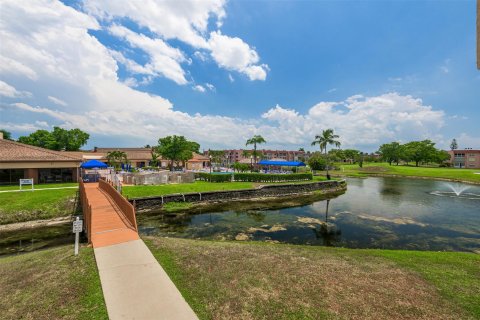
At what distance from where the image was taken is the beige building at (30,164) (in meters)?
23.7

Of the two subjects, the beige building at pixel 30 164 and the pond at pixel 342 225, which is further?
the beige building at pixel 30 164

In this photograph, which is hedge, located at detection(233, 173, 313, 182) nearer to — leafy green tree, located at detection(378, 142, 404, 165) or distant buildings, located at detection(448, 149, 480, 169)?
leafy green tree, located at detection(378, 142, 404, 165)

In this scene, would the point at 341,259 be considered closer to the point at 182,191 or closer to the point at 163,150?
the point at 182,191

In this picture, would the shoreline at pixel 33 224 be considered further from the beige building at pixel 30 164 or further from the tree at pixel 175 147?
the tree at pixel 175 147

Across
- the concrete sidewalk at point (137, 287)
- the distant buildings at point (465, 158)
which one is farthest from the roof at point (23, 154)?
the distant buildings at point (465, 158)

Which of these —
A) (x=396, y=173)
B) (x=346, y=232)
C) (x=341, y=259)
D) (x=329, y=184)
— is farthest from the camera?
(x=396, y=173)

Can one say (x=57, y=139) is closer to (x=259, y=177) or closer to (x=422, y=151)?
(x=259, y=177)

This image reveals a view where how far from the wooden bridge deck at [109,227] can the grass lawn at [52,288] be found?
1362mm

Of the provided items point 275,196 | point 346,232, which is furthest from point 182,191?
point 346,232

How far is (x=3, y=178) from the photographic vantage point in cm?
2469

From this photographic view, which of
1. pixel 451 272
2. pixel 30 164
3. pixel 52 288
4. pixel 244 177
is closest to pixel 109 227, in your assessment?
pixel 52 288

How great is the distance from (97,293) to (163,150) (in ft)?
144

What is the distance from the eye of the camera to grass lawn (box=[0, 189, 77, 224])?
15.5 meters

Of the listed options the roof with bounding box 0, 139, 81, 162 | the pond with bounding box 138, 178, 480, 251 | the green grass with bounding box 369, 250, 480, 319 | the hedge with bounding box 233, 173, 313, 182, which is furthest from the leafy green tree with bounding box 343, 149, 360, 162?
the roof with bounding box 0, 139, 81, 162
